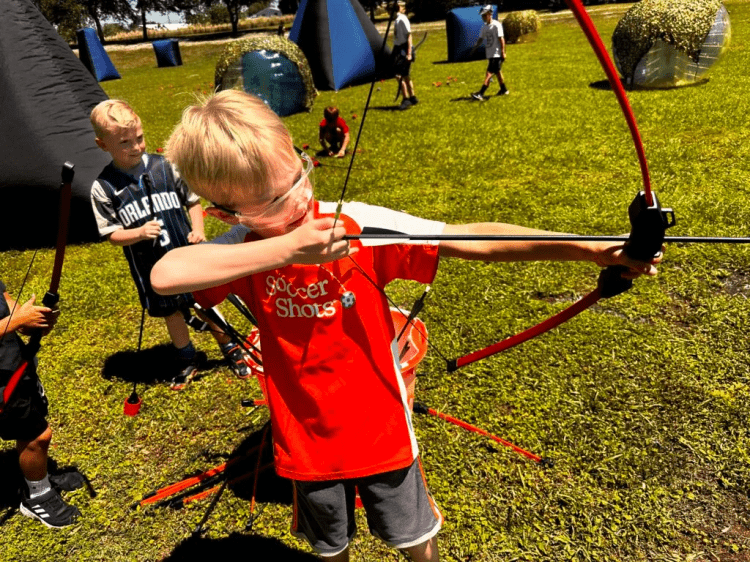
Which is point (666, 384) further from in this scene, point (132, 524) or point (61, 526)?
point (61, 526)

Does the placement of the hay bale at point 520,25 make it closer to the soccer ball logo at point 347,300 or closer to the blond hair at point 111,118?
the blond hair at point 111,118

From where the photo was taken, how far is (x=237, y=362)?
3.99m

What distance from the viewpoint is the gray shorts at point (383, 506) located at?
5.98ft

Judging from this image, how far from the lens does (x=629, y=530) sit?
104 inches

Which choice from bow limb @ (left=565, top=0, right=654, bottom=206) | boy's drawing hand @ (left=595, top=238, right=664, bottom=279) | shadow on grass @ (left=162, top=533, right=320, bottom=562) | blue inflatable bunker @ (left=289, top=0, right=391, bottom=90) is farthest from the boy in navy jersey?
blue inflatable bunker @ (left=289, top=0, right=391, bottom=90)

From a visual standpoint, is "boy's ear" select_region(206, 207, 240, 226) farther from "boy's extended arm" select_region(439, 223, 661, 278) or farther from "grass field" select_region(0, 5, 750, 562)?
"grass field" select_region(0, 5, 750, 562)

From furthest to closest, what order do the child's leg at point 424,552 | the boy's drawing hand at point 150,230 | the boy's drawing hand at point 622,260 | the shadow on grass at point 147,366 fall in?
the shadow on grass at point 147,366
the boy's drawing hand at point 150,230
the child's leg at point 424,552
the boy's drawing hand at point 622,260

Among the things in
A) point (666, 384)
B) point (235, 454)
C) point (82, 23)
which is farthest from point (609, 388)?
point (82, 23)

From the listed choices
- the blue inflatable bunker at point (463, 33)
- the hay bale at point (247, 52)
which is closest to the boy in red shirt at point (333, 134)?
the hay bale at point (247, 52)

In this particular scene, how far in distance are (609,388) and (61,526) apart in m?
3.15

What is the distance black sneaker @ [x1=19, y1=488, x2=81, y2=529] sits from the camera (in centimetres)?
291

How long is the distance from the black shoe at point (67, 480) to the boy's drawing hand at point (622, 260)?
303 centimetres

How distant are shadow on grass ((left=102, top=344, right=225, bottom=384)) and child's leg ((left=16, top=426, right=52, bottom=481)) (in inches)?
43.2

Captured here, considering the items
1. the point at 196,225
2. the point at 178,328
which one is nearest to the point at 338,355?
the point at 196,225
